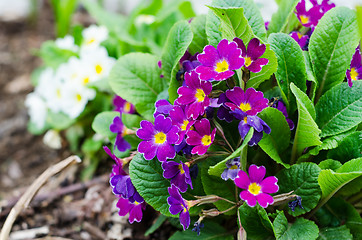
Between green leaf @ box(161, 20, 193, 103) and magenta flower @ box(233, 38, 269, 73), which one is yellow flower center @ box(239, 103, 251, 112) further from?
green leaf @ box(161, 20, 193, 103)

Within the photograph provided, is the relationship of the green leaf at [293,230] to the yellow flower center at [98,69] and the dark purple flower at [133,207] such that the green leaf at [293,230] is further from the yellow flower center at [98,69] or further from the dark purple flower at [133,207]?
the yellow flower center at [98,69]

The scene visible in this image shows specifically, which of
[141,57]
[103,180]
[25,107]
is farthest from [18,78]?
[141,57]

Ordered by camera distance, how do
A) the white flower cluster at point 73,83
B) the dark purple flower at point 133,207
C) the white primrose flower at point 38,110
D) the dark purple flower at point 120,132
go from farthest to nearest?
the white primrose flower at point 38,110, the white flower cluster at point 73,83, the dark purple flower at point 120,132, the dark purple flower at point 133,207

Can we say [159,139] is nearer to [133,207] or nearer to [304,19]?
[133,207]

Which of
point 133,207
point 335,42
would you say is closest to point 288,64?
point 335,42

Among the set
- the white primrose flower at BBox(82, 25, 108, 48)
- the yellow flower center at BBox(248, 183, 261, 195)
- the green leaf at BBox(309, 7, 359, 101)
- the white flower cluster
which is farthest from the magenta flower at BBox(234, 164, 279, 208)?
the white primrose flower at BBox(82, 25, 108, 48)

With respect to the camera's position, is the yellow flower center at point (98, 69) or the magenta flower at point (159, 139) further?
the yellow flower center at point (98, 69)

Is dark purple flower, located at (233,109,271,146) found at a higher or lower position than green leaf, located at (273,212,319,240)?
higher

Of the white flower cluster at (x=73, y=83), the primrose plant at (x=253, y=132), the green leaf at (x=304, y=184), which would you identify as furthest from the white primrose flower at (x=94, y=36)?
the green leaf at (x=304, y=184)
